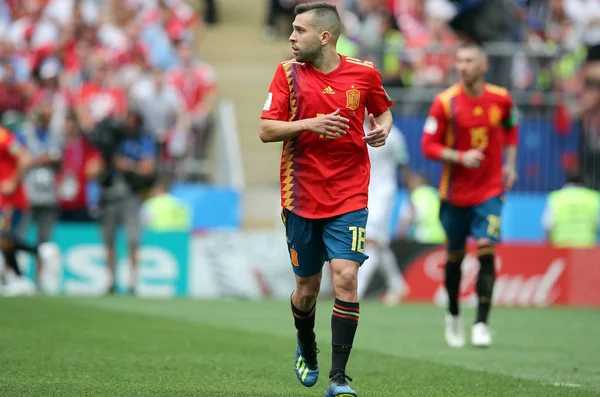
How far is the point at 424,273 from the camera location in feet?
59.4

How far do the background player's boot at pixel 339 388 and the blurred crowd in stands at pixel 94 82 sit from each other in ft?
36.7

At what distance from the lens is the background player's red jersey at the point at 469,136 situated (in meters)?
11.5

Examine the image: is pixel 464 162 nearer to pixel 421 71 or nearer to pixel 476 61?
pixel 476 61

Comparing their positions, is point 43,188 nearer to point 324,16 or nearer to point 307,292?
point 307,292

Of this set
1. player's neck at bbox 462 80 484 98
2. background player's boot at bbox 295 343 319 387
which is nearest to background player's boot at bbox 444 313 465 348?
player's neck at bbox 462 80 484 98

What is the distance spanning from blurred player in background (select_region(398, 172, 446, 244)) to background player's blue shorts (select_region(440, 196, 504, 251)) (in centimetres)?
753

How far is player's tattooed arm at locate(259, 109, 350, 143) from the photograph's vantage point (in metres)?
7.39

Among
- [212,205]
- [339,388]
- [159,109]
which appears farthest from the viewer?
[159,109]

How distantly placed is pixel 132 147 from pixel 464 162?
8.60 metres

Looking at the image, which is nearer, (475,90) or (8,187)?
(475,90)

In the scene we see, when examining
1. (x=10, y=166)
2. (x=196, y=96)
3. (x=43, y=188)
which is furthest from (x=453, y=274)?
(x=196, y=96)

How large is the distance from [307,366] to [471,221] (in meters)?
3.98

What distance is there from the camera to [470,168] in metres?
11.4

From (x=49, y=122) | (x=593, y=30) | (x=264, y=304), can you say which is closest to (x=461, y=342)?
(x=264, y=304)
